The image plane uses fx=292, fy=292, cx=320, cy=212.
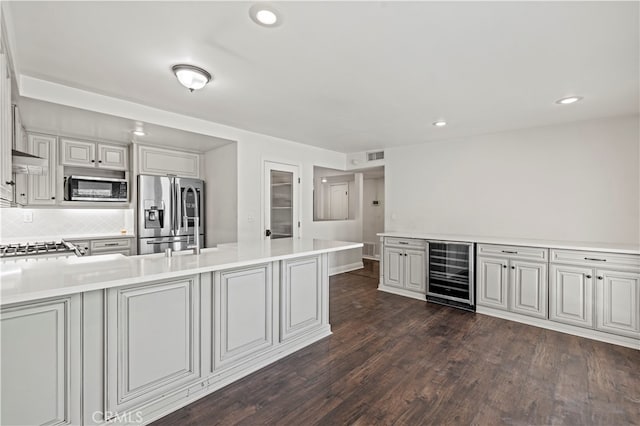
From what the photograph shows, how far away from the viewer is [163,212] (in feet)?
14.1

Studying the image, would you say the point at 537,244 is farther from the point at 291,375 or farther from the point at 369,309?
the point at 291,375

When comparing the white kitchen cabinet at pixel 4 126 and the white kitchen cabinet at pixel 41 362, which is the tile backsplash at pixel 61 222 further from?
the white kitchen cabinet at pixel 41 362

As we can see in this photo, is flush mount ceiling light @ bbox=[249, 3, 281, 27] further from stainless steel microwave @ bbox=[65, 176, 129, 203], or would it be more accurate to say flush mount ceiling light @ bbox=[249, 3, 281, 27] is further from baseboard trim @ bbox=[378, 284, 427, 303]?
baseboard trim @ bbox=[378, 284, 427, 303]

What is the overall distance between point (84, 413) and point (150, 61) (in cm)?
235

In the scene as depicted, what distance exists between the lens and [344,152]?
19.1 ft

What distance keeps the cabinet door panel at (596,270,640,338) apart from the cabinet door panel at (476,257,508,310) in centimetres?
84

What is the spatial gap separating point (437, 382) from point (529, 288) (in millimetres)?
2003

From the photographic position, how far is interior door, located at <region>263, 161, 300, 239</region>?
4641mm

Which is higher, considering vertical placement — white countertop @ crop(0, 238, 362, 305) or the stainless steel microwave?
the stainless steel microwave

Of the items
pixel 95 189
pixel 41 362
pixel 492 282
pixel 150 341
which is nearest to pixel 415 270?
pixel 492 282

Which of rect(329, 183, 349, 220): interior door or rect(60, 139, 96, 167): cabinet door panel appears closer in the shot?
rect(60, 139, 96, 167): cabinet door panel

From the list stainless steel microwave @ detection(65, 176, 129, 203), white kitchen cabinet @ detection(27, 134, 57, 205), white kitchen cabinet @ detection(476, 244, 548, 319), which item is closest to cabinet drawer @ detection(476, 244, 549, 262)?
white kitchen cabinet @ detection(476, 244, 548, 319)

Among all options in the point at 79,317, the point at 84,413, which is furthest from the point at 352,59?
the point at 84,413

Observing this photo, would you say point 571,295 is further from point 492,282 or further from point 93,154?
point 93,154
